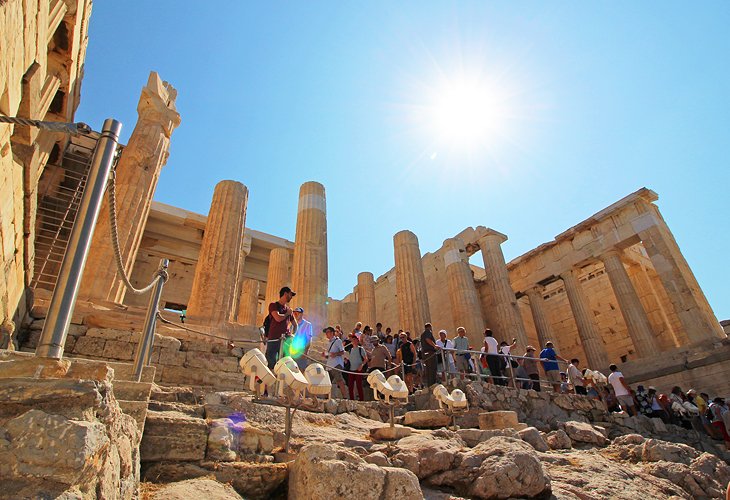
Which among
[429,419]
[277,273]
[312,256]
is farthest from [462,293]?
[429,419]

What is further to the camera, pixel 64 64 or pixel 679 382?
pixel 679 382

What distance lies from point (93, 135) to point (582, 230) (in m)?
22.4

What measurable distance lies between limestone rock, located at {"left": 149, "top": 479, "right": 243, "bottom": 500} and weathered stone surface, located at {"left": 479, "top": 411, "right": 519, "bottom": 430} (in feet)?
A: 17.7

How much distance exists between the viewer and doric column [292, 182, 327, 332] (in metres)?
14.4

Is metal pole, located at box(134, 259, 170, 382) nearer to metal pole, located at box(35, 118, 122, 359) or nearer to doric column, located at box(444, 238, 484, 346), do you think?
metal pole, located at box(35, 118, 122, 359)

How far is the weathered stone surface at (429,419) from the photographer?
7.32m

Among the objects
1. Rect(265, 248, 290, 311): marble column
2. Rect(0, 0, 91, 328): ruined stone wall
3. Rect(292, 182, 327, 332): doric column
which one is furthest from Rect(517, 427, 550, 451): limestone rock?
Rect(265, 248, 290, 311): marble column

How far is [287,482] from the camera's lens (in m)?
3.76

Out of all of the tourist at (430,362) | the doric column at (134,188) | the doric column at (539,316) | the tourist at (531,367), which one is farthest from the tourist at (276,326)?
the doric column at (539,316)

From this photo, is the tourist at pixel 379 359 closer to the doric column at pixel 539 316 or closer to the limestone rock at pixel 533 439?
the limestone rock at pixel 533 439

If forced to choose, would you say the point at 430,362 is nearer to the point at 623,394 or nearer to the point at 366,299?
the point at 623,394

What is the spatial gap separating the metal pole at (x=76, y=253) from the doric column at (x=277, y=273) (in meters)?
15.1

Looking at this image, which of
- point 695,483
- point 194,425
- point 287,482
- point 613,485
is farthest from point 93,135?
point 695,483

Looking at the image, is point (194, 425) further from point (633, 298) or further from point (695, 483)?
point (633, 298)
